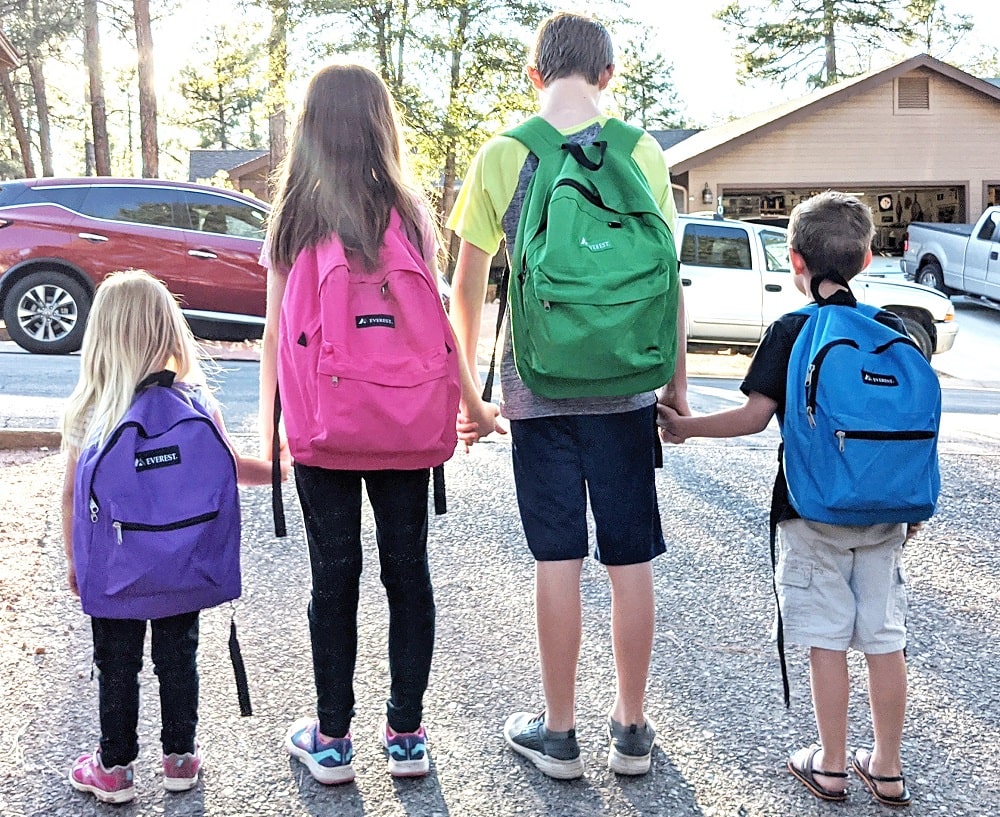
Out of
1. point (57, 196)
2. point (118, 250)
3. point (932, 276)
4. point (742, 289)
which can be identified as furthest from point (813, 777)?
point (932, 276)

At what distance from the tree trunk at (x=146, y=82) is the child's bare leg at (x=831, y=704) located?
21.6 m

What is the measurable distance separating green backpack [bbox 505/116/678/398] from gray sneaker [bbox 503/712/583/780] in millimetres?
920

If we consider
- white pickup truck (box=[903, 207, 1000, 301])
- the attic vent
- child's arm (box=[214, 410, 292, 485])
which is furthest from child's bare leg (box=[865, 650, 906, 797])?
the attic vent

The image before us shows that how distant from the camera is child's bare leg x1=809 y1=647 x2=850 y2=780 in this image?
2.82 meters

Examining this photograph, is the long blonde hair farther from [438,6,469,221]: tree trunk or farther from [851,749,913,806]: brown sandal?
[438,6,469,221]: tree trunk

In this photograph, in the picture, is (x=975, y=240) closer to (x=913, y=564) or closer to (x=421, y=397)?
(x=913, y=564)

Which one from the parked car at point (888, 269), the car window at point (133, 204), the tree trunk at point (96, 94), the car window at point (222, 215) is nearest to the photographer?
the car window at point (133, 204)

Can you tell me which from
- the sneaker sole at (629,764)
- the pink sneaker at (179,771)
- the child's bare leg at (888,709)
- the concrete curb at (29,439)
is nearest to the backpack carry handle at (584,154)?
the child's bare leg at (888,709)

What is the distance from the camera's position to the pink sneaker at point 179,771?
9.32 feet

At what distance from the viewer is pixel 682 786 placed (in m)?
2.90

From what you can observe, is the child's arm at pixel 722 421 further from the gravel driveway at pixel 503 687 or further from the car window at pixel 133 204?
the car window at pixel 133 204

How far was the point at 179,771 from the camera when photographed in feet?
9.36

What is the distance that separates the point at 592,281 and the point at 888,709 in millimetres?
1311

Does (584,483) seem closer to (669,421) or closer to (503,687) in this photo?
(669,421)
